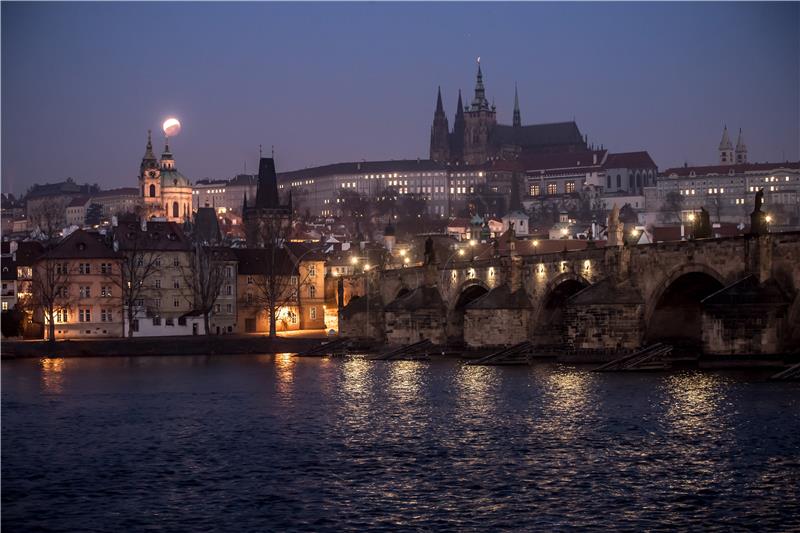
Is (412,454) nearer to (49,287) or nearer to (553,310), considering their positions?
(553,310)

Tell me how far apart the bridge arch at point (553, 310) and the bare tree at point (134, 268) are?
3278 centimetres

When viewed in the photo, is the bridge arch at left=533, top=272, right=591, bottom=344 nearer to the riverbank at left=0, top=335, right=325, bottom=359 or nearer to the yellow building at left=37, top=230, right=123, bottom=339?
the riverbank at left=0, top=335, right=325, bottom=359

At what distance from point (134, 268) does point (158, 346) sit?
1124 cm

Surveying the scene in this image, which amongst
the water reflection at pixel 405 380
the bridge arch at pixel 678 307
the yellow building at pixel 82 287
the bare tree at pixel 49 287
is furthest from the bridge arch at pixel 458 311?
A: the bare tree at pixel 49 287

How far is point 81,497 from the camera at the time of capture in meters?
32.5

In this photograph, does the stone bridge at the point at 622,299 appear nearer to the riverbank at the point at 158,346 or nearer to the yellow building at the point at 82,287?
the riverbank at the point at 158,346

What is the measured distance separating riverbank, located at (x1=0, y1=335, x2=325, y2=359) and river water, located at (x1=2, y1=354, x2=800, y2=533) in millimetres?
21186

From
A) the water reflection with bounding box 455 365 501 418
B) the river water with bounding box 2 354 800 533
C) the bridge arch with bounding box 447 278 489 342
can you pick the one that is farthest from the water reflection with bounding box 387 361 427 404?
the bridge arch with bounding box 447 278 489 342

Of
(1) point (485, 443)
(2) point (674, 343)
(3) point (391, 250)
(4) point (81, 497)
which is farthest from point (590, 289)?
(3) point (391, 250)

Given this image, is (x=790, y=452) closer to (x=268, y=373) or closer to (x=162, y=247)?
(x=268, y=373)

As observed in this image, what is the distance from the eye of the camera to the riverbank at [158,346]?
81500 mm

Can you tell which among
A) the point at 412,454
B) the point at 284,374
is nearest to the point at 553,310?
the point at 284,374

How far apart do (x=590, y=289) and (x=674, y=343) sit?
15.7ft

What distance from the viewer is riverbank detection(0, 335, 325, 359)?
267 ft
